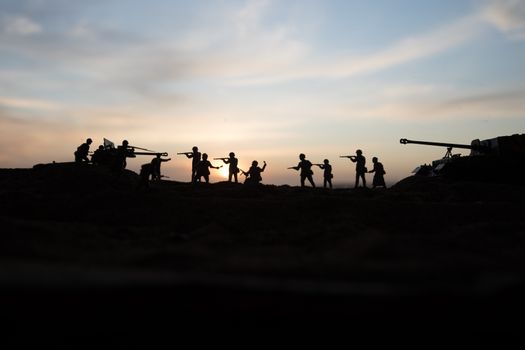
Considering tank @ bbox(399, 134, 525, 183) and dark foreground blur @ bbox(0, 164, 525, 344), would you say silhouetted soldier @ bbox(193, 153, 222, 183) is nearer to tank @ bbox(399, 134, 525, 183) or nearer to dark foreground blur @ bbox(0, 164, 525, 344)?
dark foreground blur @ bbox(0, 164, 525, 344)

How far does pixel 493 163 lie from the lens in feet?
63.5

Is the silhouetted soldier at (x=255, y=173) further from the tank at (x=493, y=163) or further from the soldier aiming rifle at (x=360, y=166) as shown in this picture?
the tank at (x=493, y=163)

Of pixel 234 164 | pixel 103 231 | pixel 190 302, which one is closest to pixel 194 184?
pixel 234 164

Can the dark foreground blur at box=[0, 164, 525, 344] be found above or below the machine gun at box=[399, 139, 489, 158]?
below

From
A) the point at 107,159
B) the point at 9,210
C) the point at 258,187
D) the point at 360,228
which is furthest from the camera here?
the point at 107,159

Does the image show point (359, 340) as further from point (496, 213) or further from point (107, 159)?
point (107, 159)

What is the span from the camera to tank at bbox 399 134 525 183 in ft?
62.6

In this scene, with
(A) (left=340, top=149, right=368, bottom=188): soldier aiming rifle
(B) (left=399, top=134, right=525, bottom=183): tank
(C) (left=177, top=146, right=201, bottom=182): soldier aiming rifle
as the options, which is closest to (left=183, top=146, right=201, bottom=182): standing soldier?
(C) (left=177, top=146, right=201, bottom=182): soldier aiming rifle

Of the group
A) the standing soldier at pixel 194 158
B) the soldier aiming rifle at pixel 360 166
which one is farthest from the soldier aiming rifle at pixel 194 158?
the soldier aiming rifle at pixel 360 166

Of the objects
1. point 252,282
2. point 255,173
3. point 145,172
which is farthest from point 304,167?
point 252,282

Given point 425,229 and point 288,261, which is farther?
point 425,229

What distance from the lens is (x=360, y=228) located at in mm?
10258

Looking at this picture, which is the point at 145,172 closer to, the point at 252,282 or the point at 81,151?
the point at 81,151

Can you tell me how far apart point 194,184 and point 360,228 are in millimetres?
10012
